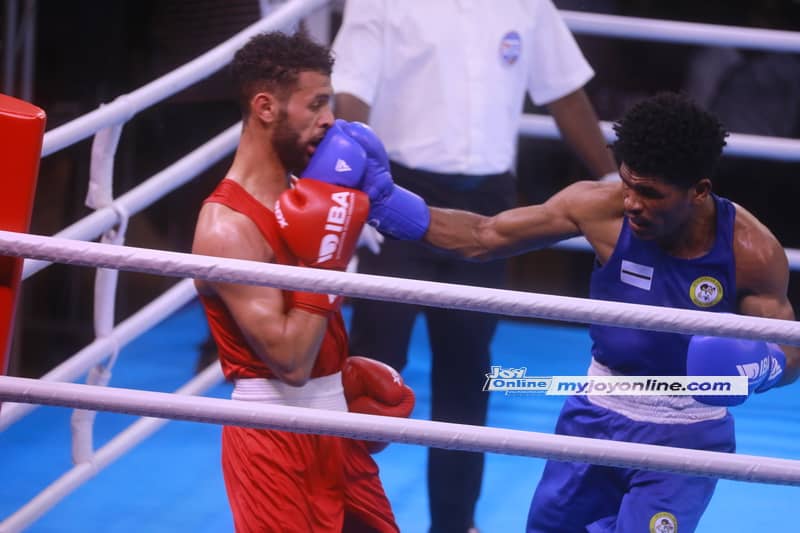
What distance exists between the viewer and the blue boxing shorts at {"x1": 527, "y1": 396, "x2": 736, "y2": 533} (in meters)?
1.69

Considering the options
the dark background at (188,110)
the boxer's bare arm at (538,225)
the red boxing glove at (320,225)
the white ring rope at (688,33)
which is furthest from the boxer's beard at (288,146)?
the dark background at (188,110)

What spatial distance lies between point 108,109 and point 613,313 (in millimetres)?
1134

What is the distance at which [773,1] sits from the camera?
4262mm

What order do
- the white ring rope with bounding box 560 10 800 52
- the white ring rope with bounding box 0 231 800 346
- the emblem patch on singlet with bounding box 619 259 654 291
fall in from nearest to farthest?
1. the white ring rope with bounding box 0 231 800 346
2. the emblem patch on singlet with bounding box 619 259 654 291
3. the white ring rope with bounding box 560 10 800 52

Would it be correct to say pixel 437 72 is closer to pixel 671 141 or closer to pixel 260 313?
pixel 671 141

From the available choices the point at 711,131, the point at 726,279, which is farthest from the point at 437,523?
the point at 711,131

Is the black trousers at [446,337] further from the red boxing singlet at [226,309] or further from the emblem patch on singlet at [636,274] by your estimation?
the red boxing singlet at [226,309]

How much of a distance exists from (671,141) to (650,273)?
0.22 m

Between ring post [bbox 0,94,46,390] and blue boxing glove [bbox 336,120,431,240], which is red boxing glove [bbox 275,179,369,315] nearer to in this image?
blue boxing glove [bbox 336,120,431,240]

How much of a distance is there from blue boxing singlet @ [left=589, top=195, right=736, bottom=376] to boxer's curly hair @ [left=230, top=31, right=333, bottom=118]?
1.84 feet

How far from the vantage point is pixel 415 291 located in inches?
50.6

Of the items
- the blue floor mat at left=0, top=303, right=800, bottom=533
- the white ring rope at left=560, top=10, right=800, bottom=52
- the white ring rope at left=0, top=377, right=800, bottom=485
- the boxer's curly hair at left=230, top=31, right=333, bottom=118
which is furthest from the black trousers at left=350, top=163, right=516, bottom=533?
the white ring rope at left=0, top=377, right=800, bottom=485

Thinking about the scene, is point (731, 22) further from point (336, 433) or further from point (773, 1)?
point (336, 433)

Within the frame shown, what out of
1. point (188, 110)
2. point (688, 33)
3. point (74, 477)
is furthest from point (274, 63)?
point (188, 110)
